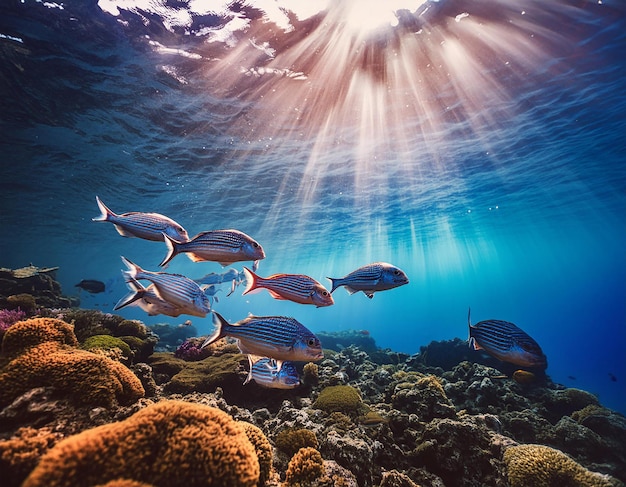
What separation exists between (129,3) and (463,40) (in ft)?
37.8

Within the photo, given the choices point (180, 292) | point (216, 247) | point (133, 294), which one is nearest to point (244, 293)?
point (216, 247)

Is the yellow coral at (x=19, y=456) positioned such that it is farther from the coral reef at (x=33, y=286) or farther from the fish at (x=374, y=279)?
the coral reef at (x=33, y=286)

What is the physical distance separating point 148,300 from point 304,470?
120 inches

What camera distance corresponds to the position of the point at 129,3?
8531 mm

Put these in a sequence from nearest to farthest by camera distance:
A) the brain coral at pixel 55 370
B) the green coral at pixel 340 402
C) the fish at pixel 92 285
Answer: the brain coral at pixel 55 370 < the green coral at pixel 340 402 < the fish at pixel 92 285

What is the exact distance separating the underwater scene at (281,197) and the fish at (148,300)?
0.17 feet

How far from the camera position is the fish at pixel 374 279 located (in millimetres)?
4316

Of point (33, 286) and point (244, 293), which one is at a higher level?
point (33, 286)

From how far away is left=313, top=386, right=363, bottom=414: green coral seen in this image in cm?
555

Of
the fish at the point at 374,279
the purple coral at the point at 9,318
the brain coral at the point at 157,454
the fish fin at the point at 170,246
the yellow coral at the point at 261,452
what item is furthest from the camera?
the purple coral at the point at 9,318

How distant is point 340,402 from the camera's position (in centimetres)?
563

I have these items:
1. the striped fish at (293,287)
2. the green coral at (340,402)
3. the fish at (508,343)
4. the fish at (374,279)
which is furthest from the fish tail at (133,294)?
the fish at (508,343)

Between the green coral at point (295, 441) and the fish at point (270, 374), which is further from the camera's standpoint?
the fish at point (270, 374)

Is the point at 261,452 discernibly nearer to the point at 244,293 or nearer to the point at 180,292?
the point at 244,293
